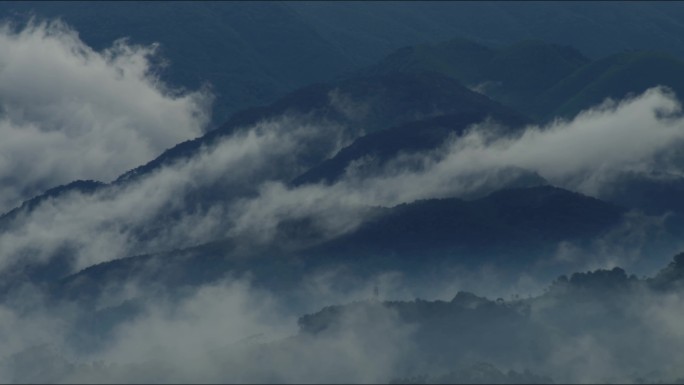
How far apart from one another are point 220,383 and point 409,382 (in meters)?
18.8

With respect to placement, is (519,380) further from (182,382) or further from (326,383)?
(182,382)

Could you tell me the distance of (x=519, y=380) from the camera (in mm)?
195875

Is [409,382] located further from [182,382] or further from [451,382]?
[182,382]

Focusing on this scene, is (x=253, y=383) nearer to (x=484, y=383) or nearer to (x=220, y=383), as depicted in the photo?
(x=220, y=383)

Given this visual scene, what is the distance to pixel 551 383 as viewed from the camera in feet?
648

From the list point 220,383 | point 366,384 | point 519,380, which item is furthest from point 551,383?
point 220,383

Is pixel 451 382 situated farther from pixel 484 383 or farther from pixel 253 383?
pixel 253 383

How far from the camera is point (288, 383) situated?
7869 inches

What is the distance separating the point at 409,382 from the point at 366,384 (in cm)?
429

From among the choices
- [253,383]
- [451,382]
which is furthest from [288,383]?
[451,382]

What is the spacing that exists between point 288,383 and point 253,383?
349 cm

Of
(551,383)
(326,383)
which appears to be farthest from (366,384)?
(551,383)

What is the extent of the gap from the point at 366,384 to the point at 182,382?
18.3 metres

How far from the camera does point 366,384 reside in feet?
655
